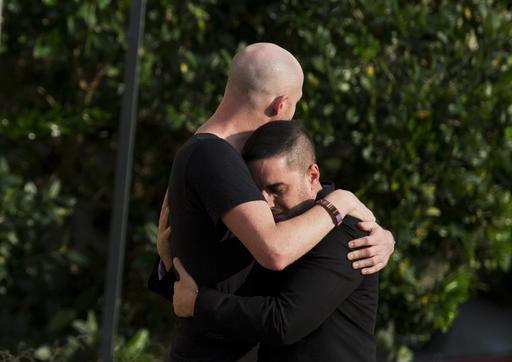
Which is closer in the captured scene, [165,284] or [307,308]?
[307,308]

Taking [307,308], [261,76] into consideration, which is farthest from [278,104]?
[307,308]

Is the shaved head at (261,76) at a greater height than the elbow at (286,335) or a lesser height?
greater

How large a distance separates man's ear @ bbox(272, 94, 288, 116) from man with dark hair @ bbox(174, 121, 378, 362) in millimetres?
65

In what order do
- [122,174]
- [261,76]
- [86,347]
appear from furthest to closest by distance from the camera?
1. [86,347]
2. [122,174]
3. [261,76]

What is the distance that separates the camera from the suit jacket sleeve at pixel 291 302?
77.0 inches

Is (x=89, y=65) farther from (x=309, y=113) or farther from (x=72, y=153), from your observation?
(x=309, y=113)

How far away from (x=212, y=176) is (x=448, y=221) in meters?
2.86

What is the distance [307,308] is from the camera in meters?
1.97

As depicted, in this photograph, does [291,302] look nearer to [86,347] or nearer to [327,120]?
[327,120]

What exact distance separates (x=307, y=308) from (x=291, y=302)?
0.14 feet

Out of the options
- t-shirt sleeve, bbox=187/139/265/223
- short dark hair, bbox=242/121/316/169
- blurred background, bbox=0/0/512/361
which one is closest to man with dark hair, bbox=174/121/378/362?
short dark hair, bbox=242/121/316/169

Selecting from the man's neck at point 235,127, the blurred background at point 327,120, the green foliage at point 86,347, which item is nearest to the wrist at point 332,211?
the man's neck at point 235,127

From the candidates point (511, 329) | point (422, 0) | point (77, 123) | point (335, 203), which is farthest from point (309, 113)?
point (511, 329)

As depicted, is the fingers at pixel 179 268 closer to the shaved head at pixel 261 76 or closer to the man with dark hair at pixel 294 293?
the man with dark hair at pixel 294 293
